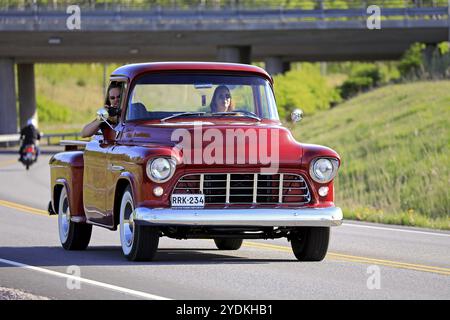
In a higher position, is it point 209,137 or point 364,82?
point 209,137

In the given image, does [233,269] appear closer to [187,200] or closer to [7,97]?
[187,200]

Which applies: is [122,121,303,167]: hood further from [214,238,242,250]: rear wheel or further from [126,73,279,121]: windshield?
[214,238,242,250]: rear wheel

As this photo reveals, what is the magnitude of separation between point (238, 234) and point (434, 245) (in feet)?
12.8

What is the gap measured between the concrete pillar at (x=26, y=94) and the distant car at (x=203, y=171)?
69264 mm

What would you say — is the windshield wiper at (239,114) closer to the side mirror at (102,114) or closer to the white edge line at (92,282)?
the side mirror at (102,114)

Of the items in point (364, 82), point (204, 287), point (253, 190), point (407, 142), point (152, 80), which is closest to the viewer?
point (204, 287)

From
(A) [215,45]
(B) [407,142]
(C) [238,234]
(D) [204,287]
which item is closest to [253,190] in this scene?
(C) [238,234]

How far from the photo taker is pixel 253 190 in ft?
40.2

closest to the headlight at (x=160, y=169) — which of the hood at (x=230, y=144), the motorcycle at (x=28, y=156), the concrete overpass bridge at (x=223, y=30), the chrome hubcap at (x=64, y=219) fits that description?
the hood at (x=230, y=144)

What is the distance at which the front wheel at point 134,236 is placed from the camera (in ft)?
40.2

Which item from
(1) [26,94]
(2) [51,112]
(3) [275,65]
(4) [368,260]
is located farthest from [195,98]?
(2) [51,112]

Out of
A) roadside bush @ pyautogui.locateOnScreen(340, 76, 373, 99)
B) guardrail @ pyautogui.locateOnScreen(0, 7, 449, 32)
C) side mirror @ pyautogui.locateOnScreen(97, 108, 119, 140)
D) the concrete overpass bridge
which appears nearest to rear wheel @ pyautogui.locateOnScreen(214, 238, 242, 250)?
side mirror @ pyautogui.locateOnScreen(97, 108, 119, 140)

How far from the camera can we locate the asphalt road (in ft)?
34.2
